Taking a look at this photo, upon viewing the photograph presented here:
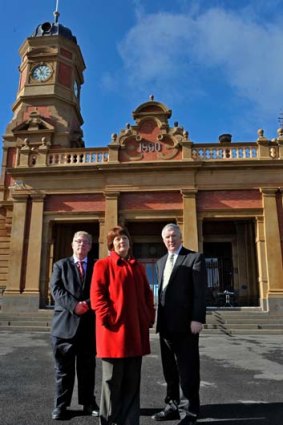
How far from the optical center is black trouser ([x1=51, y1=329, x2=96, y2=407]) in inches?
153

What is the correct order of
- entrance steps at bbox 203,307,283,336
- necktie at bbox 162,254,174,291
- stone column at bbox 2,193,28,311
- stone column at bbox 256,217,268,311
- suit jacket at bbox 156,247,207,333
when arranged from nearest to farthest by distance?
suit jacket at bbox 156,247,207,333
necktie at bbox 162,254,174,291
entrance steps at bbox 203,307,283,336
stone column at bbox 256,217,268,311
stone column at bbox 2,193,28,311

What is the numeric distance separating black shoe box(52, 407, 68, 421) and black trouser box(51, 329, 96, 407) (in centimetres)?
4

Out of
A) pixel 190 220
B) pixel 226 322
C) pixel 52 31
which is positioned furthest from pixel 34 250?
pixel 52 31

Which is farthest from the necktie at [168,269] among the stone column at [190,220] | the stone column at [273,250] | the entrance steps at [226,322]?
the stone column at [273,250]

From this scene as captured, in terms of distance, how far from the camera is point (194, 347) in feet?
12.7

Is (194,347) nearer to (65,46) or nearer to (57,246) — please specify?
(57,246)

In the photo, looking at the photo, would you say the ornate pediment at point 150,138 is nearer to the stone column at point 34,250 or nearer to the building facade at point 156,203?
the building facade at point 156,203

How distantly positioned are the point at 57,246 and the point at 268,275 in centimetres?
1001

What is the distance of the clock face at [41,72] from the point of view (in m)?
22.1

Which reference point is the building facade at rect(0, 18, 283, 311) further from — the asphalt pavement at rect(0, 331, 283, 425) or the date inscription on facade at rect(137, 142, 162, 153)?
the asphalt pavement at rect(0, 331, 283, 425)

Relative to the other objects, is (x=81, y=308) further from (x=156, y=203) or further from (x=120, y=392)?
(x=156, y=203)

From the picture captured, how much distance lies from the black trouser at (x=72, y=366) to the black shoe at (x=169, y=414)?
76 centimetres

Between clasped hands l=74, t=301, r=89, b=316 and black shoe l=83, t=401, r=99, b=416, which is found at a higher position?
clasped hands l=74, t=301, r=89, b=316

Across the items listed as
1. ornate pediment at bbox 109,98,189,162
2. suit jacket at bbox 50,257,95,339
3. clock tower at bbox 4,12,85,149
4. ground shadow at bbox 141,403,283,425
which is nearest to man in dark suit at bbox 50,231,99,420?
suit jacket at bbox 50,257,95,339
